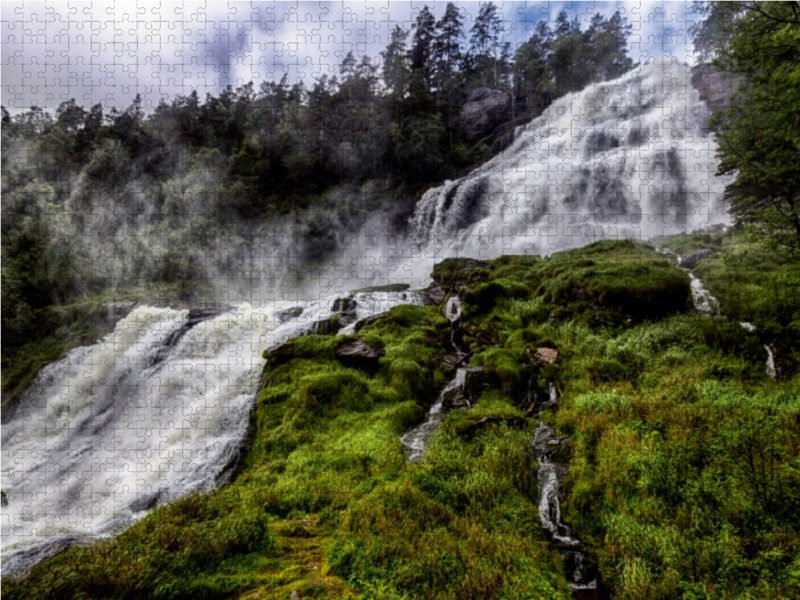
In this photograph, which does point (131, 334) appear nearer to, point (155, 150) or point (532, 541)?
point (532, 541)

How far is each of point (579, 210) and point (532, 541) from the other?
988 inches

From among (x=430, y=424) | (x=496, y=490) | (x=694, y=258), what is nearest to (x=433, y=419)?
(x=430, y=424)

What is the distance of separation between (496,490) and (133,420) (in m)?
13.1

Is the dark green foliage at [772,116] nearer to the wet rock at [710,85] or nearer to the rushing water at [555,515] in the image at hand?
the rushing water at [555,515]

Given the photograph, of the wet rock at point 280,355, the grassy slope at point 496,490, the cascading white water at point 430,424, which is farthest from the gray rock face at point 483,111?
the cascading white water at point 430,424

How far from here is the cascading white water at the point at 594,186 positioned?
24312 mm

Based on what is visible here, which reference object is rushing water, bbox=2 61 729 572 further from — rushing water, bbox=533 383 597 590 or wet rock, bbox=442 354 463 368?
rushing water, bbox=533 383 597 590

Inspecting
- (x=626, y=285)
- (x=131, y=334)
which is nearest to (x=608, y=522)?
(x=626, y=285)

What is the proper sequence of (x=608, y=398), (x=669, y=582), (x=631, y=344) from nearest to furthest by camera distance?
(x=669, y=582) < (x=608, y=398) < (x=631, y=344)

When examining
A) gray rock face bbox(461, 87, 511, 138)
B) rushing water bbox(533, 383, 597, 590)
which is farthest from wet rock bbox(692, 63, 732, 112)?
rushing water bbox(533, 383, 597, 590)

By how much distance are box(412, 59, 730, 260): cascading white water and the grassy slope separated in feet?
52.2

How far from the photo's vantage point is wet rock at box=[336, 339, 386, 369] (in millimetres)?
10766

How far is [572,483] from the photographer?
5863 millimetres

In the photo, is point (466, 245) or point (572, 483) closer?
point (572, 483)
